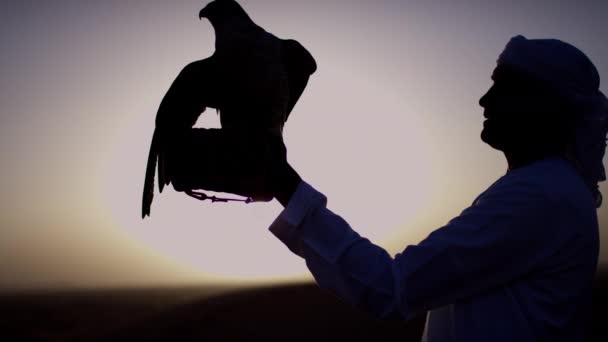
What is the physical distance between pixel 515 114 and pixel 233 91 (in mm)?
1239

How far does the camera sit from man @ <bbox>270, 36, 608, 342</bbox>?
76.9 inches

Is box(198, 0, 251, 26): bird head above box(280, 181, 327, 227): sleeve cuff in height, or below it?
above

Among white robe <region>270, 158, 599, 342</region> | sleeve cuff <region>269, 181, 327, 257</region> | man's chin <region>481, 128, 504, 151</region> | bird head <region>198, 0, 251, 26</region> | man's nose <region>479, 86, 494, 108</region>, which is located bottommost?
white robe <region>270, 158, 599, 342</region>

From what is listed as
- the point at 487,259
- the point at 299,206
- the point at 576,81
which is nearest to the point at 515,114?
the point at 576,81

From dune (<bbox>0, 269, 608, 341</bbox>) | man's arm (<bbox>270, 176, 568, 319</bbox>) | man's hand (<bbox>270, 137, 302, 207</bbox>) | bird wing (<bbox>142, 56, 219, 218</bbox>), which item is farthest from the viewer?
dune (<bbox>0, 269, 608, 341</bbox>)

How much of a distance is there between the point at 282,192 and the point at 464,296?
69cm

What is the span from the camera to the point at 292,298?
22.4 m

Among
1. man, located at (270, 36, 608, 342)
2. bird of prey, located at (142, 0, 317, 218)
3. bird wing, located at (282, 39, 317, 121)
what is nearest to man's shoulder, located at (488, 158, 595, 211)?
man, located at (270, 36, 608, 342)

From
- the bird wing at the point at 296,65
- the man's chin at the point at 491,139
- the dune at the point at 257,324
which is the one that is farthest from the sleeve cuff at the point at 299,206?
the dune at the point at 257,324

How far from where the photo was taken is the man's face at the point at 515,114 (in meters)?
2.30

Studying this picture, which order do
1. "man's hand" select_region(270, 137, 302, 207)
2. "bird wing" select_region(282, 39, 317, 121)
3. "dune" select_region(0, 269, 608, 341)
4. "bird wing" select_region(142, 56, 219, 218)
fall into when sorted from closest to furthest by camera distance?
"man's hand" select_region(270, 137, 302, 207) < "bird wing" select_region(142, 56, 219, 218) < "bird wing" select_region(282, 39, 317, 121) < "dune" select_region(0, 269, 608, 341)

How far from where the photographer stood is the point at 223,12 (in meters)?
4.65

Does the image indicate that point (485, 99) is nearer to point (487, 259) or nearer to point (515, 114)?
point (515, 114)

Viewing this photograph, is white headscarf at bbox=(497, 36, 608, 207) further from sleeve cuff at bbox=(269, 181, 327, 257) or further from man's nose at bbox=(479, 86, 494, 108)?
sleeve cuff at bbox=(269, 181, 327, 257)
